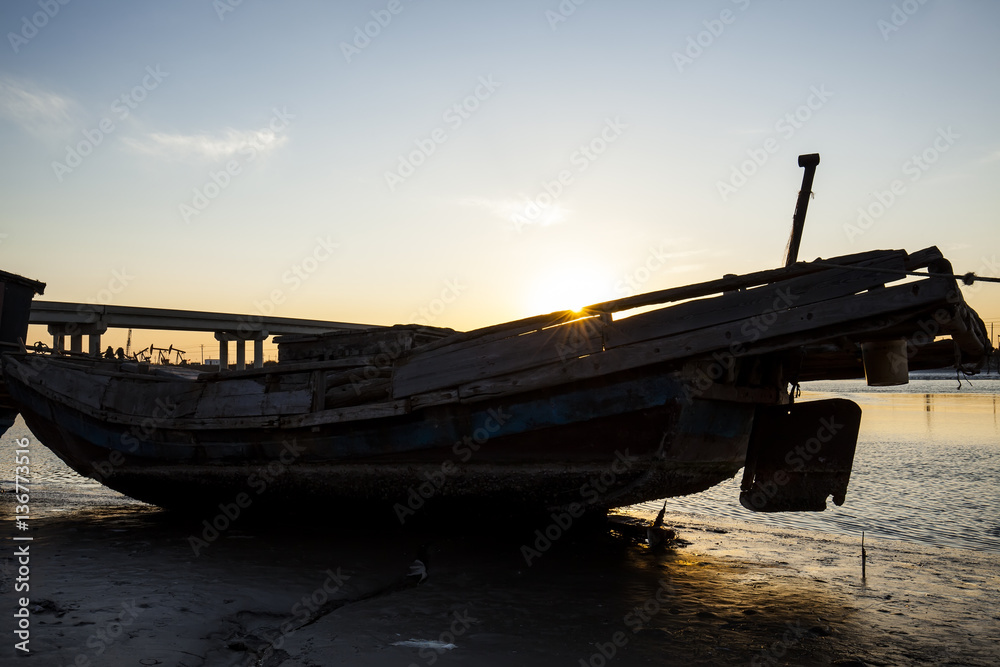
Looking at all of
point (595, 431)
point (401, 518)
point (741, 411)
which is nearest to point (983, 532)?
point (741, 411)

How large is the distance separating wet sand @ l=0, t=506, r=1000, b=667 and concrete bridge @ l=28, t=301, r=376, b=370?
83.1 ft

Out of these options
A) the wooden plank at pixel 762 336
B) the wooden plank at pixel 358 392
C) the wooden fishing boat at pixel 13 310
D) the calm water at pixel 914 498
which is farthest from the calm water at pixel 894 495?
the wooden plank at pixel 358 392

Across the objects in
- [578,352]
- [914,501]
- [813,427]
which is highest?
[578,352]

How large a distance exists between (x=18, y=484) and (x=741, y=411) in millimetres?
11141

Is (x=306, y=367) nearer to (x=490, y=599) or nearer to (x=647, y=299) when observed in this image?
(x=490, y=599)

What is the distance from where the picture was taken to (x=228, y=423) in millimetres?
7441

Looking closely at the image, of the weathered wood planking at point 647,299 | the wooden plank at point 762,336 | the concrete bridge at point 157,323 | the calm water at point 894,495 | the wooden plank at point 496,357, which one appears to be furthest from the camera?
the concrete bridge at point 157,323

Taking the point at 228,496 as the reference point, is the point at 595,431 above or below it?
above

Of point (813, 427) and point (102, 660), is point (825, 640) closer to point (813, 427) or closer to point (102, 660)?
point (813, 427)

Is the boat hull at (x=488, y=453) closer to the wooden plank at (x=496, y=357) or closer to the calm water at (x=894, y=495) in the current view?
the wooden plank at (x=496, y=357)

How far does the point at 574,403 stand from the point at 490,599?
1758mm

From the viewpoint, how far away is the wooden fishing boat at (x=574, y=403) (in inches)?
208

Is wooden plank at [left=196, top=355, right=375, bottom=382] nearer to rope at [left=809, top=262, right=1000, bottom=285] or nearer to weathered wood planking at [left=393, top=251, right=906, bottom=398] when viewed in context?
weathered wood planking at [left=393, top=251, right=906, bottom=398]

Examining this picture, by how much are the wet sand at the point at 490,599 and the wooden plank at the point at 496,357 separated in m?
1.60
